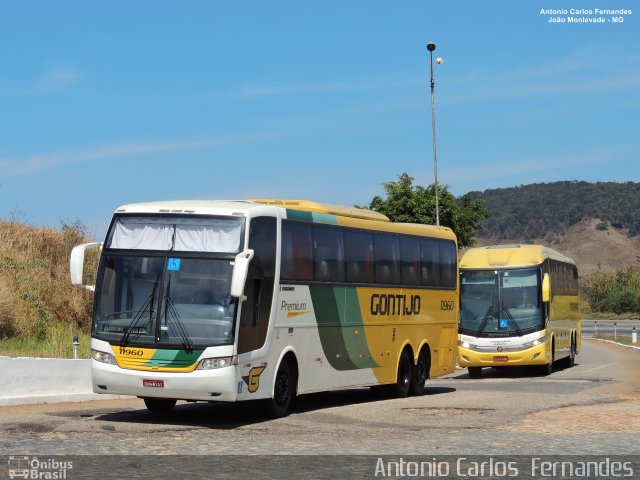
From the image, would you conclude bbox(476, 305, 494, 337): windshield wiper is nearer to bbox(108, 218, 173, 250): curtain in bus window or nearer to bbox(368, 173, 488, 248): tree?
bbox(108, 218, 173, 250): curtain in bus window

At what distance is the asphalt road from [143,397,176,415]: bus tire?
0.23 m

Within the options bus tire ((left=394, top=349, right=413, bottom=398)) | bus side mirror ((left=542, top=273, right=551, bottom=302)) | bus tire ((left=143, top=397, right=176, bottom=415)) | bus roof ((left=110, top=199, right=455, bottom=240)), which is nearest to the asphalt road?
bus tire ((left=143, top=397, right=176, bottom=415))

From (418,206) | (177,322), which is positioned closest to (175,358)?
(177,322)

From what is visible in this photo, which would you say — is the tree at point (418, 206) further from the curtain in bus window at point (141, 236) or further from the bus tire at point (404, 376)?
the curtain in bus window at point (141, 236)

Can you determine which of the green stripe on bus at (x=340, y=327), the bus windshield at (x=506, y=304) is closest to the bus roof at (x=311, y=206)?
the green stripe on bus at (x=340, y=327)

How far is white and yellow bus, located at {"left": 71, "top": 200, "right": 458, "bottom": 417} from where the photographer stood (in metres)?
16.0

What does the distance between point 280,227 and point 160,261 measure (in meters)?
2.21

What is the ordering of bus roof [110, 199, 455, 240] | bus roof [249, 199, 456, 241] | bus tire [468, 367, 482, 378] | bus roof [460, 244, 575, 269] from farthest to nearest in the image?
bus tire [468, 367, 482, 378]
bus roof [460, 244, 575, 269]
bus roof [249, 199, 456, 241]
bus roof [110, 199, 455, 240]

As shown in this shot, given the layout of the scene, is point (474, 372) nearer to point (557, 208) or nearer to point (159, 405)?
point (159, 405)

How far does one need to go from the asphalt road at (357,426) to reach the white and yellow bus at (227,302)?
602 millimetres

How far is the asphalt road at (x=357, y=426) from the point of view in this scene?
13219mm

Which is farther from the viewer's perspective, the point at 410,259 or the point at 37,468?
the point at 410,259

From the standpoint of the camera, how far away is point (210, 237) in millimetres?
16594

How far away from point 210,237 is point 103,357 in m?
2.29
